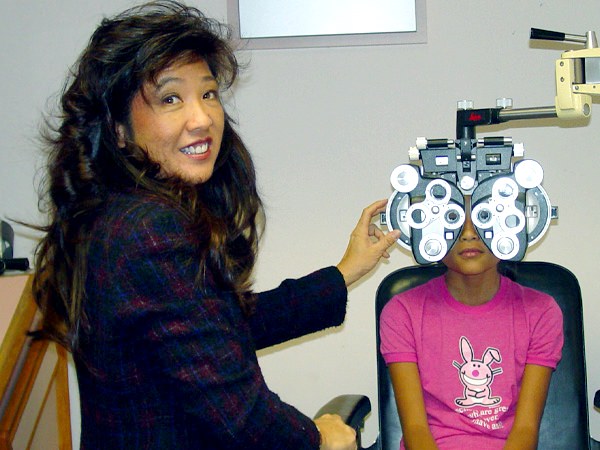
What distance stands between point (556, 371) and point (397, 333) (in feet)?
1.10

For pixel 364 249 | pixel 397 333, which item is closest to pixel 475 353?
pixel 397 333

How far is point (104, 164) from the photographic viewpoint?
1211 mm

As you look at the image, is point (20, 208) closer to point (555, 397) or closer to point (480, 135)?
point (480, 135)

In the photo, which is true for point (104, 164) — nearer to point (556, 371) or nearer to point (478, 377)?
point (478, 377)

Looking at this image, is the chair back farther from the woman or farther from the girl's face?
the woman

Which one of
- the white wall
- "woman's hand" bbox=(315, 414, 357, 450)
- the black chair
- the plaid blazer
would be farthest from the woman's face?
the white wall

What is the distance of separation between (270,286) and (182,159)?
3.18 feet

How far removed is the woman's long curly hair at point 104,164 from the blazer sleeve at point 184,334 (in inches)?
2.1

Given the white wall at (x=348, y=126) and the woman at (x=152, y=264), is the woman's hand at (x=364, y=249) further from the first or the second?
the white wall at (x=348, y=126)

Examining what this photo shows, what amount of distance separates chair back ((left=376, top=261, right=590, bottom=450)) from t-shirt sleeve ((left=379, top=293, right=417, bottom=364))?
0.23 feet

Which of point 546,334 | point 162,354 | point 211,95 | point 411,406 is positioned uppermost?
point 211,95

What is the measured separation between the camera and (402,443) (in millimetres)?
1657

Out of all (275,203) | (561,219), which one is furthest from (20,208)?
(561,219)

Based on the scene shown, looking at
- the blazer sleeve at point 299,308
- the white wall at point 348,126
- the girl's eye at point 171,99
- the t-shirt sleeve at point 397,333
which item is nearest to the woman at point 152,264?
the girl's eye at point 171,99
